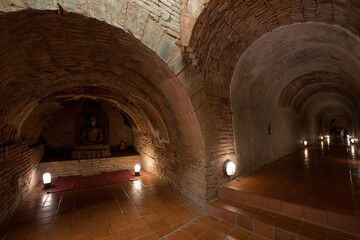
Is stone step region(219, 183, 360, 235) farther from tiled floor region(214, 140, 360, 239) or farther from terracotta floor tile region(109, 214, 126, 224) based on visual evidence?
terracotta floor tile region(109, 214, 126, 224)

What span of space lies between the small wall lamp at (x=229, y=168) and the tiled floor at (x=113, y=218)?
121cm

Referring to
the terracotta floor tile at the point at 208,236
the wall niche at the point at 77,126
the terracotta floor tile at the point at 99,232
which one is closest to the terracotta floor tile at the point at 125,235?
the terracotta floor tile at the point at 99,232

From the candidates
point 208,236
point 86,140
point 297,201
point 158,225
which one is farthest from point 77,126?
point 297,201

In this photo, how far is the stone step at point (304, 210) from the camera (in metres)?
2.81

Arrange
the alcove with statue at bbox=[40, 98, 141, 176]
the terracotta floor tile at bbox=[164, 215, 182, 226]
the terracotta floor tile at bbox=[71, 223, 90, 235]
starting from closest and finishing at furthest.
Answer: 1. the terracotta floor tile at bbox=[71, 223, 90, 235]
2. the terracotta floor tile at bbox=[164, 215, 182, 226]
3. the alcove with statue at bbox=[40, 98, 141, 176]

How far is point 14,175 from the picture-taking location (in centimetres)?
438

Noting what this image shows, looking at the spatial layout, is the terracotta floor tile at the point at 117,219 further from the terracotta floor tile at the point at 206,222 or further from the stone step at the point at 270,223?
the stone step at the point at 270,223

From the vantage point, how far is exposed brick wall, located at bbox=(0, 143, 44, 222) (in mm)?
3811

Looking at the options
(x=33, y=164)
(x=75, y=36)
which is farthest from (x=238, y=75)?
(x=33, y=164)

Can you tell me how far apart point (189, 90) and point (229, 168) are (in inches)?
91.2

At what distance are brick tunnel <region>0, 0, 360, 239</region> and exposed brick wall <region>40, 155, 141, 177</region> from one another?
2.01ft

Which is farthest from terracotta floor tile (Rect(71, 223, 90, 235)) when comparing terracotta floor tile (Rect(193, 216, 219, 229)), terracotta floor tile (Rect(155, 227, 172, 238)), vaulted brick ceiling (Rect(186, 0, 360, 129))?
vaulted brick ceiling (Rect(186, 0, 360, 129))

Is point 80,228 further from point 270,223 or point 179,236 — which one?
point 270,223

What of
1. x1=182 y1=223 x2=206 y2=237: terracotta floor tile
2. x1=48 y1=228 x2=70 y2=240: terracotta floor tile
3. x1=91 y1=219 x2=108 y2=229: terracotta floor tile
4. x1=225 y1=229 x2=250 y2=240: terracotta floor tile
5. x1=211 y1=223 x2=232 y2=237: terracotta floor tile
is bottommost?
x1=225 y1=229 x2=250 y2=240: terracotta floor tile
